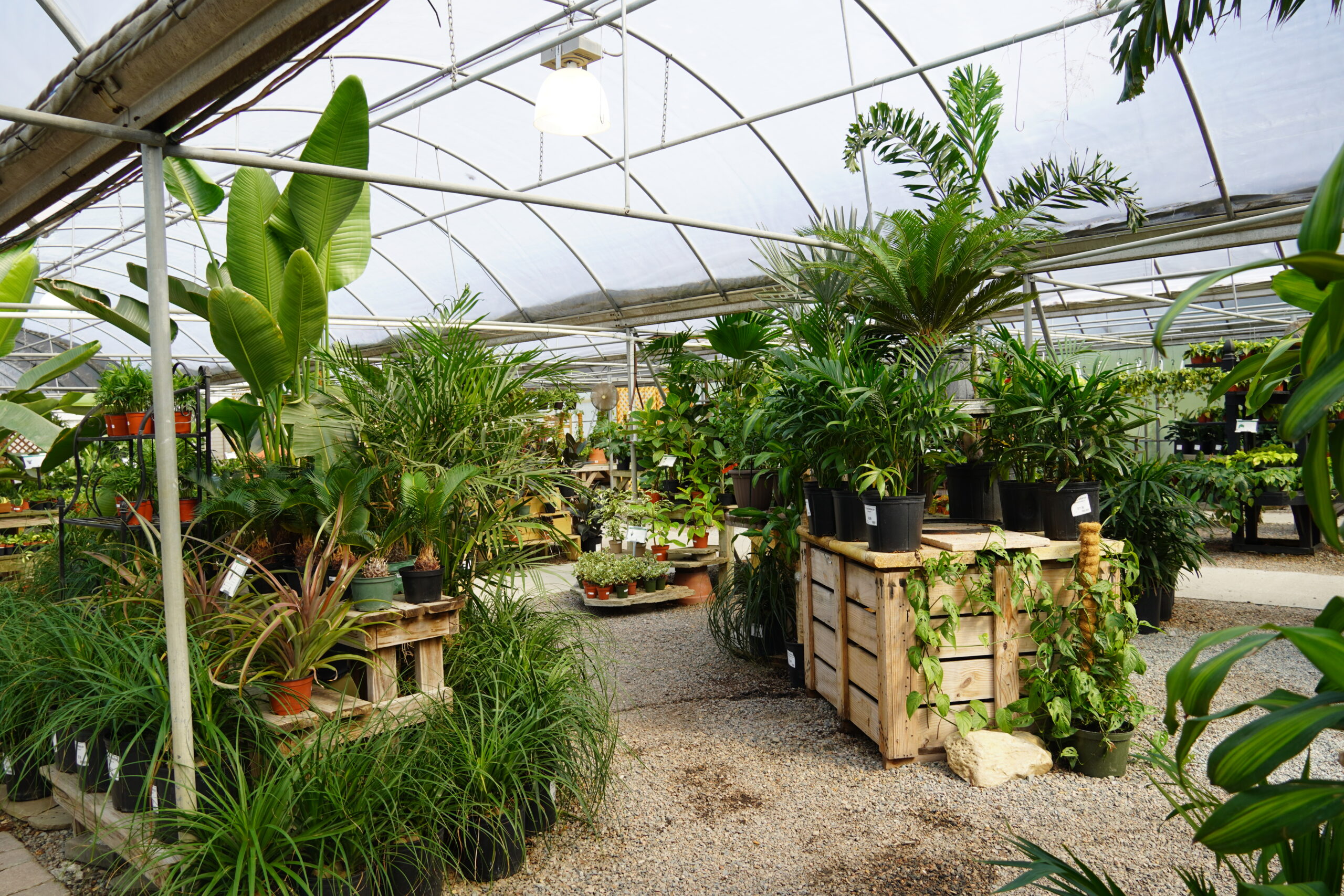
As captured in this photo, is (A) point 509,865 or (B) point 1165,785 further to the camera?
(B) point 1165,785

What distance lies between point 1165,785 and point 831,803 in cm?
112

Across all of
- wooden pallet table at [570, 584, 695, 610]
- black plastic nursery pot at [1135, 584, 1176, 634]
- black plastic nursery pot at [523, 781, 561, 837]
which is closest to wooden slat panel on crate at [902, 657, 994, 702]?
black plastic nursery pot at [523, 781, 561, 837]

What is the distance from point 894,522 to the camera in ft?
10.4

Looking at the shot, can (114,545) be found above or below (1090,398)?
below

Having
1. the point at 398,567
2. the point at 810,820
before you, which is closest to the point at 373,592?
the point at 398,567

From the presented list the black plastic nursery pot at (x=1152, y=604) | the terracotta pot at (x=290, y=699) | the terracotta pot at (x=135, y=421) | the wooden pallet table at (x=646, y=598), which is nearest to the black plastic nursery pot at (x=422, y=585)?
the terracotta pot at (x=290, y=699)

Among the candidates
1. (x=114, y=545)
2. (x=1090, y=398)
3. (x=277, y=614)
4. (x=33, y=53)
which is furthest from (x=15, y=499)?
(x=1090, y=398)

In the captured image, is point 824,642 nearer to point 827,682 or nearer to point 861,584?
point 827,682

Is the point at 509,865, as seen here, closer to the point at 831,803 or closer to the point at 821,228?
the point at 831,803

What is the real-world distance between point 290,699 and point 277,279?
1.74 m

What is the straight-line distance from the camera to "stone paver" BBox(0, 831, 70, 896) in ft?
8.20

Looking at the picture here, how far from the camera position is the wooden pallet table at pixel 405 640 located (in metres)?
2.70

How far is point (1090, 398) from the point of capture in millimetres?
3246

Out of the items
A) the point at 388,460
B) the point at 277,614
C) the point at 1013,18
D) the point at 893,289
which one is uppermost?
the point at 1013,18
